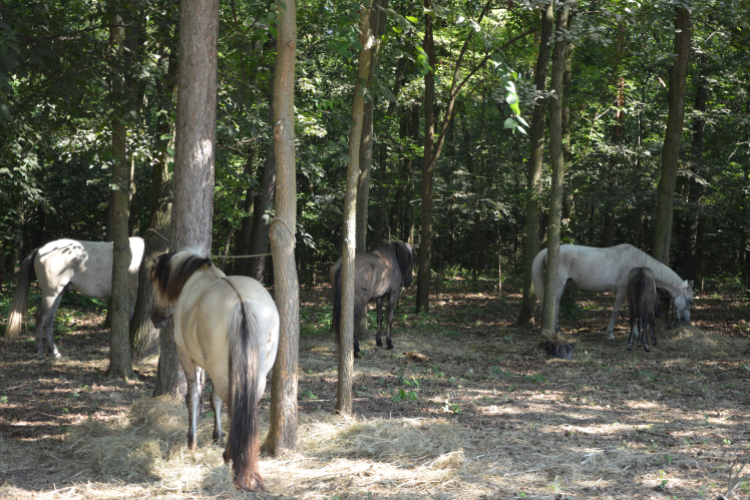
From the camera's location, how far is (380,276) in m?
10.1

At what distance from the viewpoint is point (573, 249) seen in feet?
40.0

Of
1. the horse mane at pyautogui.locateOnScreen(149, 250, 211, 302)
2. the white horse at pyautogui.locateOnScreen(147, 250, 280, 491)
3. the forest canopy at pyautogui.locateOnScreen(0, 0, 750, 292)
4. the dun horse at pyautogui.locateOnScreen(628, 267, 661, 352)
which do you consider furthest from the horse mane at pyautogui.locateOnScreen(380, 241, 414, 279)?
the white horse at pyautogui.locateOnScreen(147, 250, 280, 491)

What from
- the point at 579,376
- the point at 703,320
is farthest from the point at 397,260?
the point at 703,320

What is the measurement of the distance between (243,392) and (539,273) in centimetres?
919

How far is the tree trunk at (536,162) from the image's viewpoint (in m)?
11.2

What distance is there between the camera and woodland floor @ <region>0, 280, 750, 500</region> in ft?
13.0

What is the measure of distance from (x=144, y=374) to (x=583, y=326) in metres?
9.53

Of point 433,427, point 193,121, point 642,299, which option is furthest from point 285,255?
point 642,299

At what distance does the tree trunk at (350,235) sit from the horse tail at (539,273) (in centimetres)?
735

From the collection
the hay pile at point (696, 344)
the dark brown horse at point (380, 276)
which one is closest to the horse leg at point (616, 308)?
the hay pile at point (696, 344)

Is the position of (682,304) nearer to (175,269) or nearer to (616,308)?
(616,308)

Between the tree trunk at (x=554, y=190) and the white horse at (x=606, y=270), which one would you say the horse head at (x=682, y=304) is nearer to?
the white horse at (x=606, y=270)

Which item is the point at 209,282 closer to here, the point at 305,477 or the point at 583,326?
the point at 305,477

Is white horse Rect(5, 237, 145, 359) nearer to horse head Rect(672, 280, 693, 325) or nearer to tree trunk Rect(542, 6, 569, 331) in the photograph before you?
tree trunk Rect(542, 6, 569, 331)
